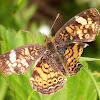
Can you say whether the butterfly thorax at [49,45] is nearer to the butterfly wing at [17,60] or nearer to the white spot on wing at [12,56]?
the butterfly wing at [17,60]

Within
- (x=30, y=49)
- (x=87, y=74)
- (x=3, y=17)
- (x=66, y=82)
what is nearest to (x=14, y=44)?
(x=30, y=49)

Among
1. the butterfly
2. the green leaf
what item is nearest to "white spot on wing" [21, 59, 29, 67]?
the butterfly

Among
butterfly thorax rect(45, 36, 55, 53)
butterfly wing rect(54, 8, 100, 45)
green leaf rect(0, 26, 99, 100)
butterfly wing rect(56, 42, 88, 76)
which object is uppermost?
butterfly wing rect(54, 8, 100, 45)

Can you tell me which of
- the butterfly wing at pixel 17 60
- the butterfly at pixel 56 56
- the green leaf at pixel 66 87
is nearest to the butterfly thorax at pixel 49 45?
the butterfly at pixel 56 56

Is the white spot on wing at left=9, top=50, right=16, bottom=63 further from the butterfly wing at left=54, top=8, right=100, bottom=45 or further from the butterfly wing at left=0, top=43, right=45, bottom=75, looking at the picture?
the butterfly wing at left=54, top=8, right=100, bottom=45

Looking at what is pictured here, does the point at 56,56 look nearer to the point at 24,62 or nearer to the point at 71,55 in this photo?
the point at 71,55

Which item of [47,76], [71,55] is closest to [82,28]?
[71,55]

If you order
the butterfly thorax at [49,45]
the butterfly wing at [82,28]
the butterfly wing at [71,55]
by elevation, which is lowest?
the butterfly wing at [71,55]
